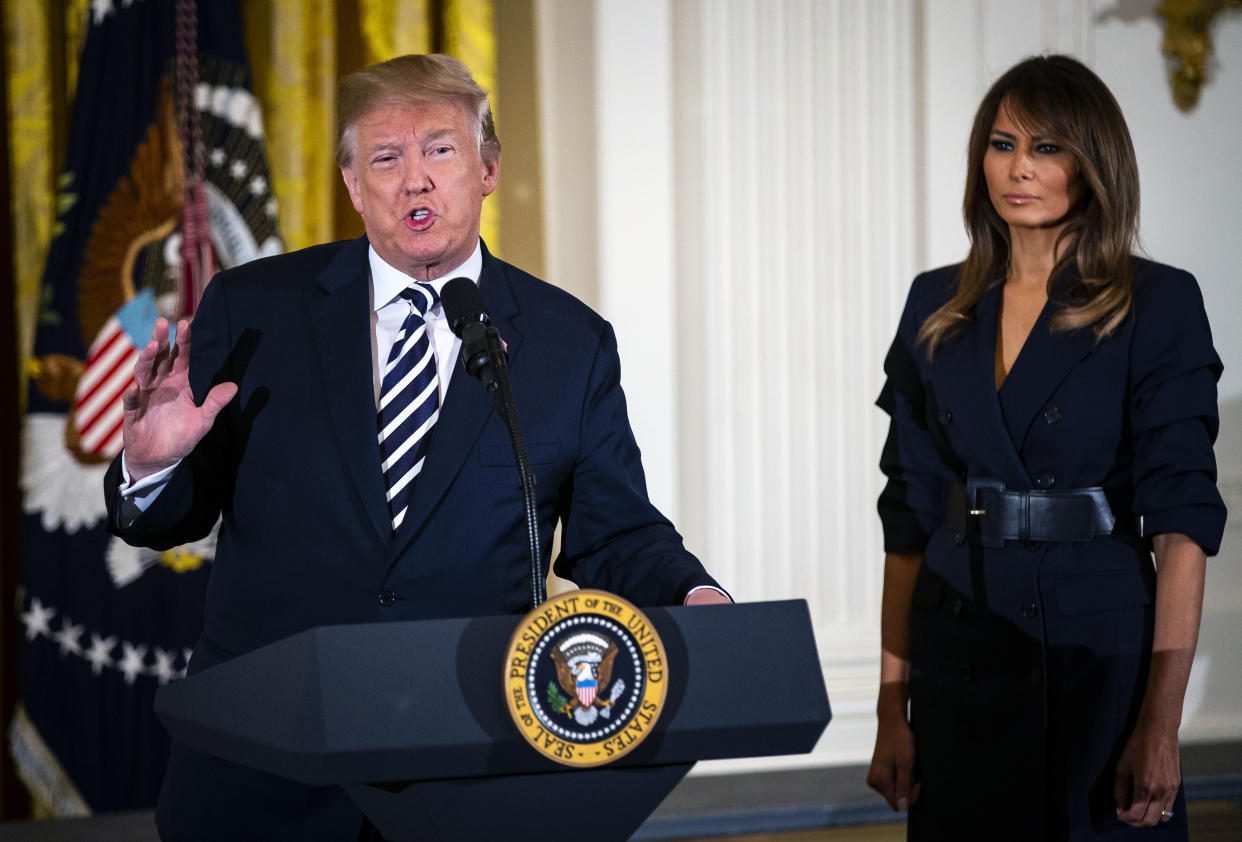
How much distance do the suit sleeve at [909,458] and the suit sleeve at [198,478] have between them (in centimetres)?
114

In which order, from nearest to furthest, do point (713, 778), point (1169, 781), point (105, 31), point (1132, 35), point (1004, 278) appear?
point (1169, 781), point (1004, 278), point (105, 31), point (713, 778), point (1132, 35)

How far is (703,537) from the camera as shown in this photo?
3699mm

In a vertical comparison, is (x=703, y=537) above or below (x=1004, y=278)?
below

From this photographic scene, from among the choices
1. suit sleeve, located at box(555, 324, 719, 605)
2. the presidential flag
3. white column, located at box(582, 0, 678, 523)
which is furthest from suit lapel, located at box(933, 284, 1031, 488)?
the presidential flag

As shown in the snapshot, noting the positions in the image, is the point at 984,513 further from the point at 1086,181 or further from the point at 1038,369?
the point at 1086,181

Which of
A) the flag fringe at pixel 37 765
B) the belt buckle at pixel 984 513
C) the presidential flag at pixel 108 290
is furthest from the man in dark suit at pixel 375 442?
the flag fringe at pixel 37 765

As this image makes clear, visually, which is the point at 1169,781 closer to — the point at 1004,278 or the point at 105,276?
the point at 1004,278

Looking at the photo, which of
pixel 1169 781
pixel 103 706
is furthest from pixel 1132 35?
pixel 103 706

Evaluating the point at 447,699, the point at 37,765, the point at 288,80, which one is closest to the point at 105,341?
the point at 288,80

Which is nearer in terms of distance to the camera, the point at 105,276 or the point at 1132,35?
the point at 105,276

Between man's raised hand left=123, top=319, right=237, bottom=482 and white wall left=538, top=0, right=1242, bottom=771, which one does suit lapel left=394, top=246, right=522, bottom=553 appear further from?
white wall left=538, top=0, right=1242, bottom=771

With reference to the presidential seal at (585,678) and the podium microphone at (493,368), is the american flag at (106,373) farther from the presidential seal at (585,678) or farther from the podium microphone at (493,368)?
the presidential seal at (585,678)

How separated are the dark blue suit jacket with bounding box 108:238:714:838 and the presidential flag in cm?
174

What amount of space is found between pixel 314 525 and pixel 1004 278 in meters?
1.29
